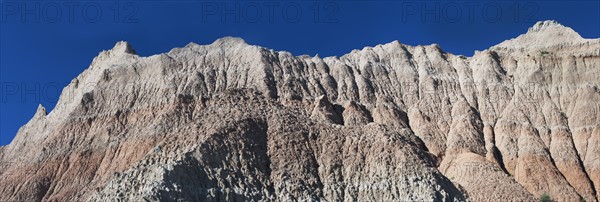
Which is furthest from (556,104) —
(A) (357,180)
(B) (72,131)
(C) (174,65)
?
(B) (72,131)

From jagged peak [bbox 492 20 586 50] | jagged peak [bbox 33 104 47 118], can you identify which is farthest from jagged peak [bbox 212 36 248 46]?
jagged peak [bbox 492 20 586 50]

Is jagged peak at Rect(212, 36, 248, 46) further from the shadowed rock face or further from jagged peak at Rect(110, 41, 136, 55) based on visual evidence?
jagged peak at Rect(110, 41, 136, 55)

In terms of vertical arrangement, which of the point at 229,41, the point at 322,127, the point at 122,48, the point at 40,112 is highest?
the point at 122,48

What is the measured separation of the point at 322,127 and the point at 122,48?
1128 inches

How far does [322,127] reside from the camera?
79.7m

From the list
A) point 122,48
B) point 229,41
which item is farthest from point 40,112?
point 229,41

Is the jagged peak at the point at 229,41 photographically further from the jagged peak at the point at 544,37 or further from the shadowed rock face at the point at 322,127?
the jagged peak at the point at 544,37

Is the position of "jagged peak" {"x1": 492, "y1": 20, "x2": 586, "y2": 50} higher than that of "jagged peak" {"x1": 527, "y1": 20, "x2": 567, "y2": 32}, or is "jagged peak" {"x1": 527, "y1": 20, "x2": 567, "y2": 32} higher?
"jagged peak" {"x1": 527, "y1": 20, "x2": 567, "y2": 32}

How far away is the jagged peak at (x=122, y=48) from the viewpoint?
97756 mm

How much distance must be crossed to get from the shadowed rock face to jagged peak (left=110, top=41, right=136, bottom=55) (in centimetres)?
23

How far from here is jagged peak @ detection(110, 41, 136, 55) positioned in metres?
97.8

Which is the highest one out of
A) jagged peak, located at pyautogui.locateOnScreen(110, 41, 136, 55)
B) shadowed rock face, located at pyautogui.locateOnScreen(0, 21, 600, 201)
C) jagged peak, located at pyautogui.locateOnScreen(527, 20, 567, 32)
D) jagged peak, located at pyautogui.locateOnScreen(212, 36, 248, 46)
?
jagged peak, located at pyautogui.locateOnScreen(527, 20, 567, 32)

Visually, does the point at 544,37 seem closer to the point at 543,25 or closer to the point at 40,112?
the point at 543,25

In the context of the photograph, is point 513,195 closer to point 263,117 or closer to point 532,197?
point 532,197
